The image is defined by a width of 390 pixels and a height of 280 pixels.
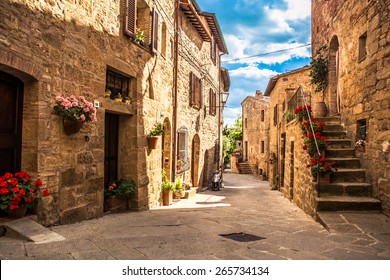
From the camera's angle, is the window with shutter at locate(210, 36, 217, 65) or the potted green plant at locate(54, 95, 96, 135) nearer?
the potted green plant at locate(54, 95, 96, 135)

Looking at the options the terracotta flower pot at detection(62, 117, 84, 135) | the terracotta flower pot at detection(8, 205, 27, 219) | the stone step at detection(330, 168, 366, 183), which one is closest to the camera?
the terracotta flower pot at detection(8, 205, 27, 219)

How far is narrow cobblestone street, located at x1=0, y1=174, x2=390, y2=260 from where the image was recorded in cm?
316

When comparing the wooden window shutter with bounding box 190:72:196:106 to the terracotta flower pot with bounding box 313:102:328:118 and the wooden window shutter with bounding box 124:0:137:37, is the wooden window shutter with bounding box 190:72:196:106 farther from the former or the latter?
the wooden window shutter with bounding box 124:0:137:37

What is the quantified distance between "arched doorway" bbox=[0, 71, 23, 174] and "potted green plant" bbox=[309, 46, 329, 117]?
26.2ft

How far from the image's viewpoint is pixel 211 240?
3805 millimetres

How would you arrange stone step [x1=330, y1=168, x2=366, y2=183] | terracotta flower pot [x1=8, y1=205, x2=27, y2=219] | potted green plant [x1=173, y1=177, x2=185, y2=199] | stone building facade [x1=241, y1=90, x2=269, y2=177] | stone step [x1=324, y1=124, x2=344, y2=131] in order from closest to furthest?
terracotta flower pot [x1=8, y1=205, x2=27, y2=219] < stone step [x1=330, y1=168, x2=366, y2=183] < stone step [x1=324, y1=124, x2=344, y2=131] < potted green plant [x1=173, y1=177, x2=185, y2=199] < stone building facade [x1=241, y1=90, x2=269, y2=177]

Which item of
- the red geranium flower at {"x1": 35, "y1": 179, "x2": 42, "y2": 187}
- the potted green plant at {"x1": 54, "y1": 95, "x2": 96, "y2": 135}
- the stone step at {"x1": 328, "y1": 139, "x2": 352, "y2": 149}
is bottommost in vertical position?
the red geranium flower at {"x1": 35, "y1": 179, "x2": 42, "y2": 187}

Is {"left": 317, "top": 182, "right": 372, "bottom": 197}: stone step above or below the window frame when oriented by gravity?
below

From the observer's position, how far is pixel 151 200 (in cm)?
764

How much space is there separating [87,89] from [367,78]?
5.35 meters

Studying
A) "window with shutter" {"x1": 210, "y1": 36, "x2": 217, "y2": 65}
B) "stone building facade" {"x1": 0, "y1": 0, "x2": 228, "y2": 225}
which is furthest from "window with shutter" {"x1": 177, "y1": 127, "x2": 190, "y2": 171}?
"window with shutter" {"x1": 210, "y1": 36, "x2": 217, "y2": 65}

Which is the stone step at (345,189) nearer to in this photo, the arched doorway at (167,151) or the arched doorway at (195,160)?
the arched doorway at (167,151)

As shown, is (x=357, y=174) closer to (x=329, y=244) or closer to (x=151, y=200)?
(x=329, y=244)

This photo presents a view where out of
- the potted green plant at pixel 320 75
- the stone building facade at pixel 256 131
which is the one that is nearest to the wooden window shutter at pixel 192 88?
the potted green plant at pixel 320 75
